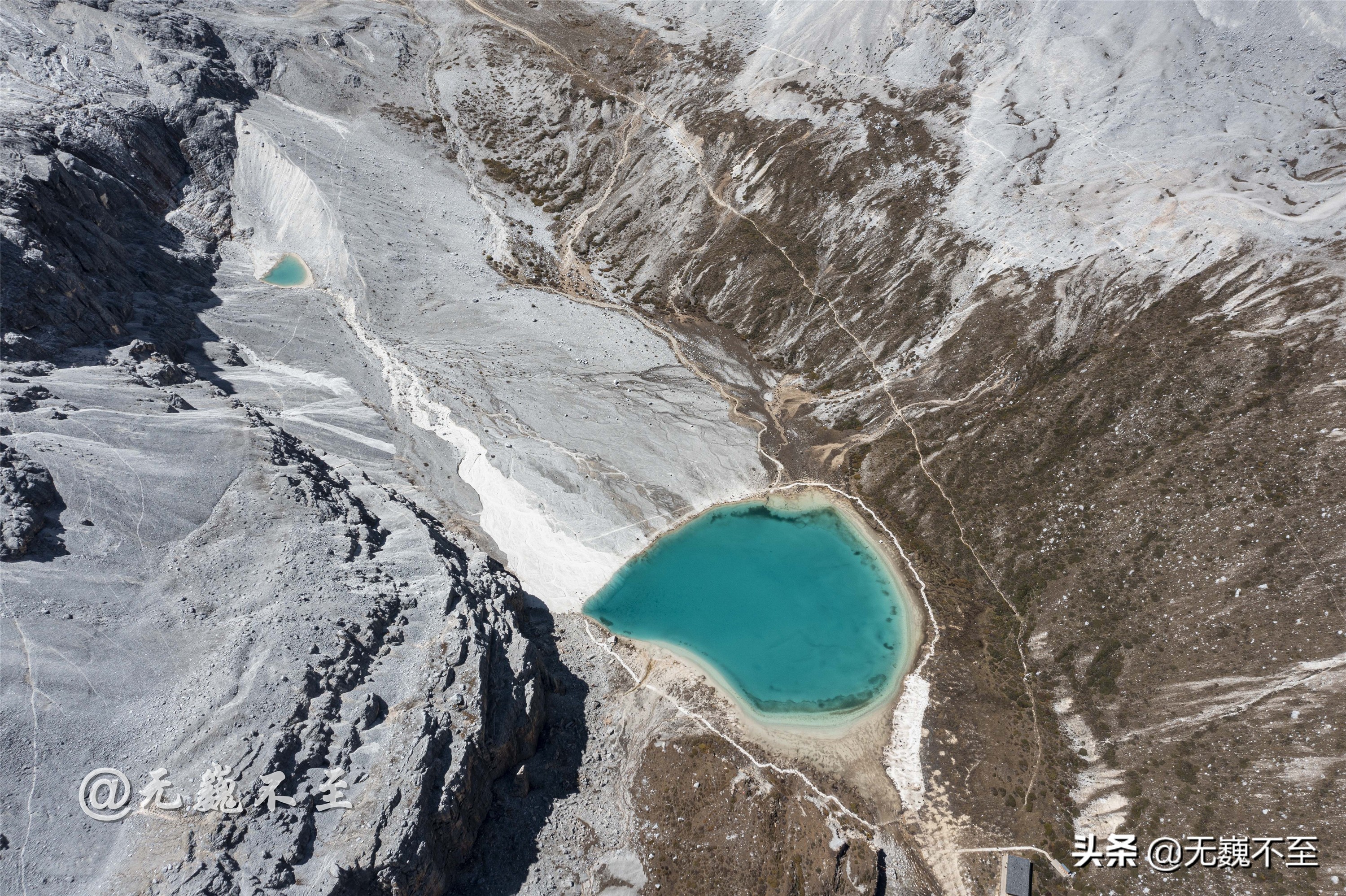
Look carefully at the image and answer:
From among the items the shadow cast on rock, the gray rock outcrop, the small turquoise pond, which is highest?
the gray rock outcrop

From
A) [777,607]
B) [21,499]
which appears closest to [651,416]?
[777,607]

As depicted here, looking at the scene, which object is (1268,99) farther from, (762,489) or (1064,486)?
(762,489)

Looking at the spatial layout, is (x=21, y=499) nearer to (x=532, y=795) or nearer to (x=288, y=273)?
(x=532, y=795)

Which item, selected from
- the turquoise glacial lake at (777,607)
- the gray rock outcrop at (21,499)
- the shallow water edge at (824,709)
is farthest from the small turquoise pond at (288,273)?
the turquoise glacial lake at (777,607)

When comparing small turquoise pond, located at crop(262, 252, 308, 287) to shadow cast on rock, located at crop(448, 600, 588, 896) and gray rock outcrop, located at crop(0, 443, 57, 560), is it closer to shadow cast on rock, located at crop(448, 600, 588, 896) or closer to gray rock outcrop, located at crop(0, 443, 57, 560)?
gray rock outcrop, located at crop(0, 443, 57, 560)

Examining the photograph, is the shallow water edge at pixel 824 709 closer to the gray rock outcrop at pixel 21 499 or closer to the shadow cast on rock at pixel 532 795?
the shadow cast on rock at pixel 532 795

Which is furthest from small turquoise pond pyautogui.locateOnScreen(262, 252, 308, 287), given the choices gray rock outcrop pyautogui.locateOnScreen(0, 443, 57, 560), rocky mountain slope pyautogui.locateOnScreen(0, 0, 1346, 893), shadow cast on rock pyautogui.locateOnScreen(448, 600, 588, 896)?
shadow cast on rock pyautogui.locateOnScreen(448, 600, 588, 896)
